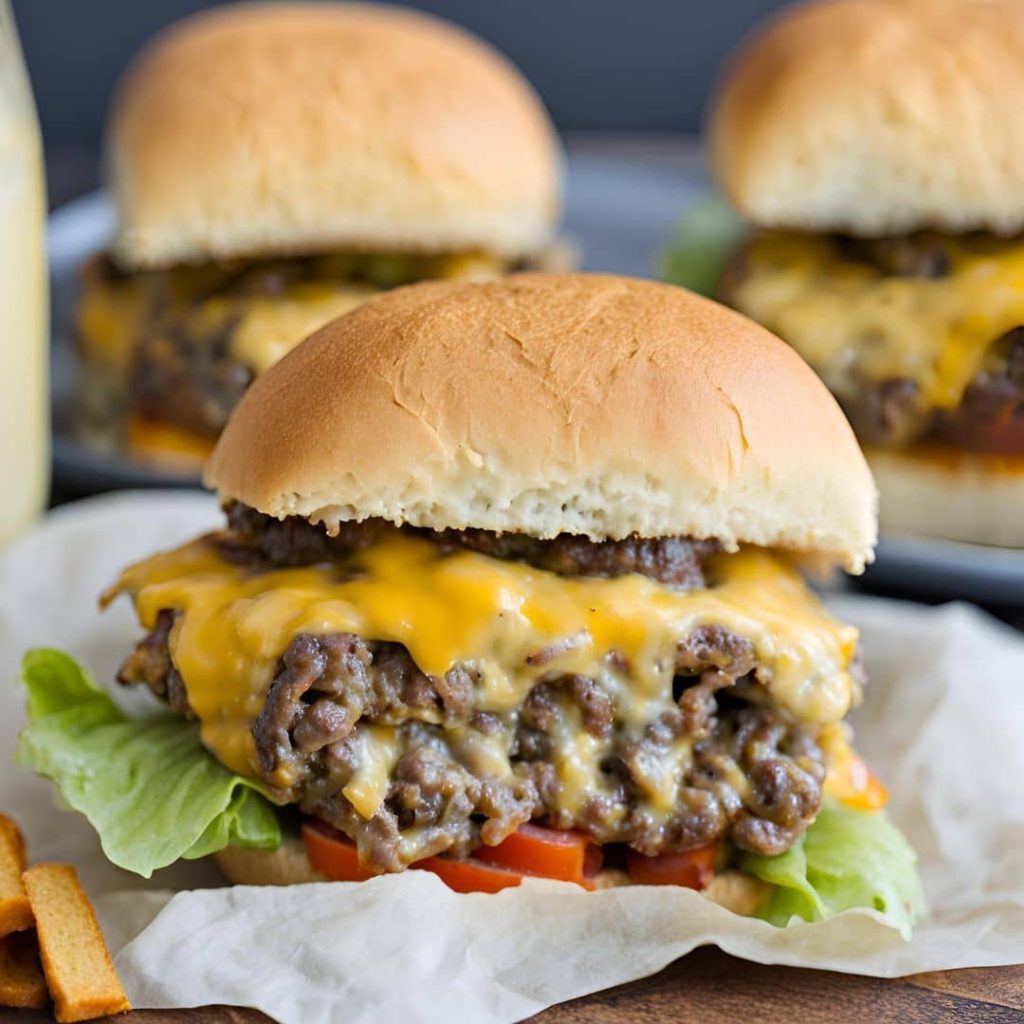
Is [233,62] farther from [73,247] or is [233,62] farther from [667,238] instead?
[667,238]

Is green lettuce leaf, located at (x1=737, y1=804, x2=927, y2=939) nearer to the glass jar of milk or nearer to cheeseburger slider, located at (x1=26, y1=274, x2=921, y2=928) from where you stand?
cheeseburger slider, located at (x1=26, y1=274, x2=921, y2=928)

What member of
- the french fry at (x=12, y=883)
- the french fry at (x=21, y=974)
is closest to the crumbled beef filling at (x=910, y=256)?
the french fry at (x=12, y=883)

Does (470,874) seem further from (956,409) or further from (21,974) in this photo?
(956,409)

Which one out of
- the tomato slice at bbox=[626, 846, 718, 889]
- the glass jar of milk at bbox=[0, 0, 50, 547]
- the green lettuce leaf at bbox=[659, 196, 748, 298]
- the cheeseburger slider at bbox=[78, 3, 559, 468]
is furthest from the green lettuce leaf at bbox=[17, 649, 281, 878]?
the green lettuce leaf at bbox=[659, 196, 748, 298]

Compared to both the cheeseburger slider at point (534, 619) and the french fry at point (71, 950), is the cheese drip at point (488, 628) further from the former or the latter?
the french fry at point (71, 950)

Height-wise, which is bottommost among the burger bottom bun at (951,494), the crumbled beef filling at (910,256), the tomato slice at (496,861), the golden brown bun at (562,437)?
the burger bottom bun at (951,494)
